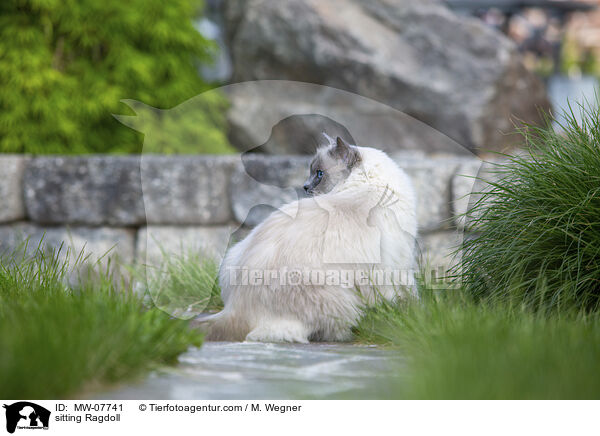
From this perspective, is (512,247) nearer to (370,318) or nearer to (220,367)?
(370,318)

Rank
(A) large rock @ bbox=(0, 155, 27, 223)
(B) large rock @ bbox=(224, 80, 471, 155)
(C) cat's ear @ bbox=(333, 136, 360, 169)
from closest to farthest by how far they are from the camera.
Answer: (C) cat's ear @ bbox=(333, 136, 360, 169) → (A) large rock @ bbox=(0, 155, 27, 223) → (B) large rock @ bbox=(224, 80, 471, 155)

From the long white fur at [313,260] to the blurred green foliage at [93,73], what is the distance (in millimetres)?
4442

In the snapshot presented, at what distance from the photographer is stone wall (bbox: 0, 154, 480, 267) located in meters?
4.54

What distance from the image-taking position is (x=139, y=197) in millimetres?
4629

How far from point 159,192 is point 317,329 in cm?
241

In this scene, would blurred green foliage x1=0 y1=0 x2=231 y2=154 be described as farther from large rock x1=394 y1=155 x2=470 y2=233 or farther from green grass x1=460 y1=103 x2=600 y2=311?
green grass x1=460 y1=103 x2=600 y2=311

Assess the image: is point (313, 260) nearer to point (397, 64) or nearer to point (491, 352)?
point (491, 352)

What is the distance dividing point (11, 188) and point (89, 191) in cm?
62

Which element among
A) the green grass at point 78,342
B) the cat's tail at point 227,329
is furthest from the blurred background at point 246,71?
the green grass at point 78,342

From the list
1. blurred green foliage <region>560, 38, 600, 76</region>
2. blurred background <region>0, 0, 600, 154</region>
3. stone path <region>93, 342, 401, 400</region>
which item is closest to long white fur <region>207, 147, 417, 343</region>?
stone path <region>93, 342, 401, 400</region>

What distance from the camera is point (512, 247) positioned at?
99.4 inches

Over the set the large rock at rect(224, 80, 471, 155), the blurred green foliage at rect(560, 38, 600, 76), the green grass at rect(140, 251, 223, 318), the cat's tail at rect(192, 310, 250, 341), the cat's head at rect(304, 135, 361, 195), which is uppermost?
the blurred green foliage at rect(560, 38, 600, 76)
